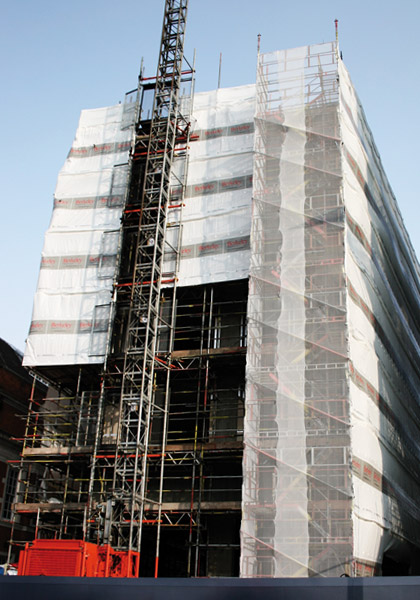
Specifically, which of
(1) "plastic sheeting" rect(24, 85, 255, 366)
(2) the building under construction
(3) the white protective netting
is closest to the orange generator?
(2) the building under construction

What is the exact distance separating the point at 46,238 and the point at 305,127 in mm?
14430

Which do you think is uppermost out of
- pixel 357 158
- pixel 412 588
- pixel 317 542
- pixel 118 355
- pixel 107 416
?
pixel 357 158

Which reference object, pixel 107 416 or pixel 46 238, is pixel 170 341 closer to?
pixel 107 416

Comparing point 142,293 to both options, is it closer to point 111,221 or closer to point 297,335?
point 111,221

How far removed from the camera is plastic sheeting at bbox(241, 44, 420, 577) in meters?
24.3

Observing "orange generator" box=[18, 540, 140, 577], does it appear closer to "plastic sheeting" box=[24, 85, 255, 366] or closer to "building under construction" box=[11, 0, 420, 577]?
"building under construction" box=[11, 0, 420, 577]

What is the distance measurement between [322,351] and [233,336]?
707 cm

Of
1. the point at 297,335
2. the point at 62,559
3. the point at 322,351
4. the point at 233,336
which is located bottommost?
the point at 62,559

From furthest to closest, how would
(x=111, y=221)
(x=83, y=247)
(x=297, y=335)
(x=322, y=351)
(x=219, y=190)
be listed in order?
(x=111, y=221) < (x=83, y=247) < (x=219, y=190) < (x=297, y=335) < (x=322, y=351)

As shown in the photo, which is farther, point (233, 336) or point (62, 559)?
point (233, 336)

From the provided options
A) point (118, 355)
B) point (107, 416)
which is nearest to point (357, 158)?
point (118, 355)

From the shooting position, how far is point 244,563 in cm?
2420

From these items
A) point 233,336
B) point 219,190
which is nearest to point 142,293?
point 233,336

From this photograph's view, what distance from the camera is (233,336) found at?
3278cm
